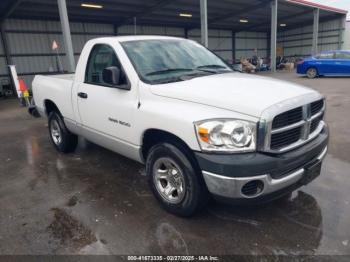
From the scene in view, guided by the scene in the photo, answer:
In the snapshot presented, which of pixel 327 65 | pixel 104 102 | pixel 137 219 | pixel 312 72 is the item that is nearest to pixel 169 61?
pixel 104 102

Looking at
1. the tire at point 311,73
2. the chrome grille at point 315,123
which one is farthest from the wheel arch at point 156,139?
the tire at point 311,73

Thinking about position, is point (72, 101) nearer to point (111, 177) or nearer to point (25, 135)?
point (111, 177)

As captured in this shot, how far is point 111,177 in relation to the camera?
4371mm

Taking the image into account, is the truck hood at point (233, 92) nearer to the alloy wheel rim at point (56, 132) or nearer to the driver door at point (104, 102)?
the driver door at point (104, 102)

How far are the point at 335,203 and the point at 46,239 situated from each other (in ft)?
10.4

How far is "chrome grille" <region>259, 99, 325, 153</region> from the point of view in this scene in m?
2.53

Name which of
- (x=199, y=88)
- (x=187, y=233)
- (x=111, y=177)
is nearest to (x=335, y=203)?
(x=187, y=233)

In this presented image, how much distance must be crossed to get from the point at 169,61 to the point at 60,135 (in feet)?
8.97

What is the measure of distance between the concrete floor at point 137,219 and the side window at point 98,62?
1444 millimetres

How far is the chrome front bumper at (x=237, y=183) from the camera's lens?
2.51 meters

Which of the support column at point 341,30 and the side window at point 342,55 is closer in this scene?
the side window at point 342,55

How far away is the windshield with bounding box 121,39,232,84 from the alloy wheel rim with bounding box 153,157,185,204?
936mm

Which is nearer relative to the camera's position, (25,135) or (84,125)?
(84,125)

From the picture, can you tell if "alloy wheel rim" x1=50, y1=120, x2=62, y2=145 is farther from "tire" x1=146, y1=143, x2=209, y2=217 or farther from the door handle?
"tire" x1=146, y1=143, x2=209, y2=217
